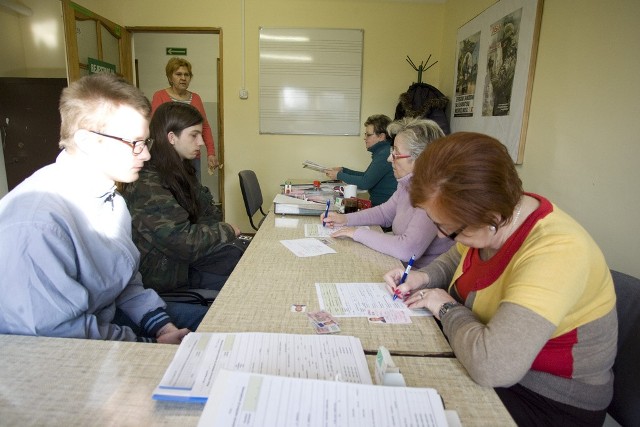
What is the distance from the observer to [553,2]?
2.22 metres

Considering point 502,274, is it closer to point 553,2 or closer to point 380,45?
point 553,2

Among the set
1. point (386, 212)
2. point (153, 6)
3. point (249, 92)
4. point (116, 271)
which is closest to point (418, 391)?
point (116, 271)

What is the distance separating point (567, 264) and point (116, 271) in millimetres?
1171

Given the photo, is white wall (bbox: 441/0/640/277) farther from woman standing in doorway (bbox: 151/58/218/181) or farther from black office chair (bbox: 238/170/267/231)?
woman standing in doorway (bbox: 151/58/218/181)

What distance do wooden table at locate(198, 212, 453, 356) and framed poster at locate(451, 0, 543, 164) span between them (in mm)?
1296

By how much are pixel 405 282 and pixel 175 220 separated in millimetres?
1045

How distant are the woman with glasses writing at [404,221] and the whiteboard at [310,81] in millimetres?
2429

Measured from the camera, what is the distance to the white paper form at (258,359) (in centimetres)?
70

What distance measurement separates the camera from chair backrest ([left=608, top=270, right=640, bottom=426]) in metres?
0.93

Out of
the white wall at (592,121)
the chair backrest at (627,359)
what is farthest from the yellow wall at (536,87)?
the chair backrest at (627,359)

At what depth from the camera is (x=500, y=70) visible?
9.12 feet

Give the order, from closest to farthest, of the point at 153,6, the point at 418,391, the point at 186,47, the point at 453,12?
the point at 418,391
the point at 453,12
the point at 153,6
the point at 186,47

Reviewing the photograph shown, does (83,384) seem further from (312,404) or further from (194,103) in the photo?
(194,103)

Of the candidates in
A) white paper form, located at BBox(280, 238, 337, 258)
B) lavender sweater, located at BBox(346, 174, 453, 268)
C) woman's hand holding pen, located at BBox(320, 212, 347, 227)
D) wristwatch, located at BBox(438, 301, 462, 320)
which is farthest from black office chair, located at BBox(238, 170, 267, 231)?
wristwatch, located at BBox(438, 301, 462, 320)
